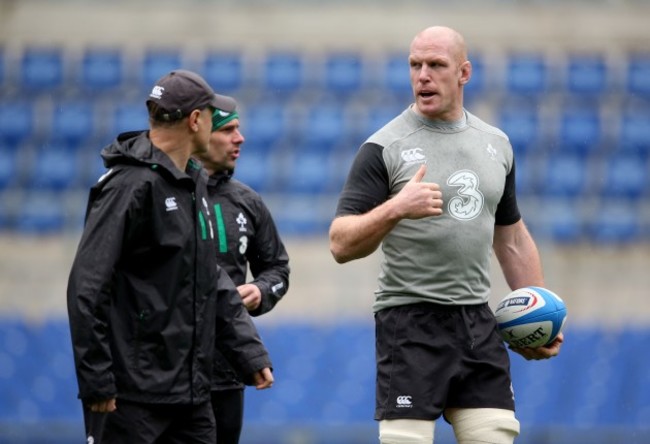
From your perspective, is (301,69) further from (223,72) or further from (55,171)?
(55,171)

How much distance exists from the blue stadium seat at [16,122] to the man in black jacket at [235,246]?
10.4 meters

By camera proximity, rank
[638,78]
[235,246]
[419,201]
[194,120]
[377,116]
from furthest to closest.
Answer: [638,78] < [377,116] < [235,246] < [194,120] < [419,201]

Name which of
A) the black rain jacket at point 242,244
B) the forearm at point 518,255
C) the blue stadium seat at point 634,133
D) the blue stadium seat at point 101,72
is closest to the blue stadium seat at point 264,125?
the blue stadium seat at point 101,72

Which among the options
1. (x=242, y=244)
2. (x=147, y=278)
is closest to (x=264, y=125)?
(x=242, y=244)

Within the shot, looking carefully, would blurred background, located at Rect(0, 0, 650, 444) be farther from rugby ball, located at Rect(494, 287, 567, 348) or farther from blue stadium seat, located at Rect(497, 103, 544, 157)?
rugby ball, located at Rect(494, 287, 567, 348)

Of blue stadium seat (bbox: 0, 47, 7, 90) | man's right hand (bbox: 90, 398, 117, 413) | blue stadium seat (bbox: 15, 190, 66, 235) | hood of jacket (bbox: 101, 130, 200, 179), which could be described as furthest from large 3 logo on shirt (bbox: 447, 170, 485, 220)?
blue stadium seat (bbox: 0, 47, 7, 90)

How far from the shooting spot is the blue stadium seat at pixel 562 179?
16078 mm

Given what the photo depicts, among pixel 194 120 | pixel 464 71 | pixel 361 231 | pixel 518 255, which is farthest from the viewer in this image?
pixel 518 255

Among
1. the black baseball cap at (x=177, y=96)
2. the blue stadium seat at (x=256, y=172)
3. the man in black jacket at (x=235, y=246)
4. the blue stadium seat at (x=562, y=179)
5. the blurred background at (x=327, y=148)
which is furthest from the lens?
the blue stadium seat at (x=562, y=179)

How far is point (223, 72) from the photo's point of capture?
16.8 metres

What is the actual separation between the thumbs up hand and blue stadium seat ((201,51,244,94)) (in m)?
11.7

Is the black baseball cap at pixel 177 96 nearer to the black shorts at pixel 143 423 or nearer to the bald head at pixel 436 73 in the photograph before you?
the bald head at pixel 436 73

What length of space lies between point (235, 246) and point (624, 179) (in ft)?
35.0

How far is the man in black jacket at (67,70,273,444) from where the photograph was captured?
4855 mm
